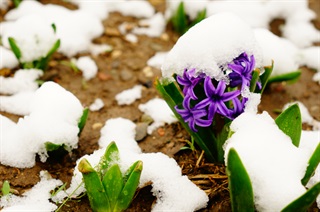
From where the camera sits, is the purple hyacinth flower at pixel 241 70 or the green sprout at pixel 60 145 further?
the green sprout at pixel 60 145

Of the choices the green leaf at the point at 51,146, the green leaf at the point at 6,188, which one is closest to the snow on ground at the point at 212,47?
the green leaf at the point at 51,146

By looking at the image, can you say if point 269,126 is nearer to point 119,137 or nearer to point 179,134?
point 179,134

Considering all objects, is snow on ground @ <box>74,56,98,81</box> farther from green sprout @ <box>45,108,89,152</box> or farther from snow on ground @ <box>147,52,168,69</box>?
green sprout @ <box>45,108,89,152</box>

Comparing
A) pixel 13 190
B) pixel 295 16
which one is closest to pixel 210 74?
pixel 13 190

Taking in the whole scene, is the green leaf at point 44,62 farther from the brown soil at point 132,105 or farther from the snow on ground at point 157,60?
the snow on ground at point 157,60

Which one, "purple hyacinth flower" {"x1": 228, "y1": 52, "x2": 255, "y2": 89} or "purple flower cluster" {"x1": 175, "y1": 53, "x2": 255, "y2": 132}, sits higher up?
"purple hyacinth flower" {"x1": 228, "y1": 52, "x2": 255, "y2": 89}

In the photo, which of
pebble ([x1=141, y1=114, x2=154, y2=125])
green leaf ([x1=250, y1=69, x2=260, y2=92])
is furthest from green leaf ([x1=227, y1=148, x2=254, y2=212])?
pebble ([x1=141, y1=114, x2=154, y2=125])
